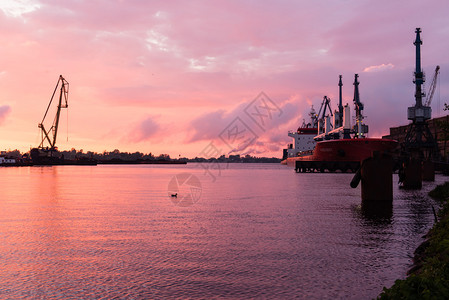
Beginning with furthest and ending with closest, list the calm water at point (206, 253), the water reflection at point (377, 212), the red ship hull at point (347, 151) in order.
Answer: the red ship hull at point (347, 151) < the water reflection at point (377, 212) < the calm water at point (206, 253)

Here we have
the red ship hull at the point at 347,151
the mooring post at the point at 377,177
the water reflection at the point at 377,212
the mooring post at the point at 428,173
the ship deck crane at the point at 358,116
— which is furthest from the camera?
the ship deck crane at the point at 358,116

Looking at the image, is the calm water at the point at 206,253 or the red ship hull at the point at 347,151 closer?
the calm water at the point at 206,253

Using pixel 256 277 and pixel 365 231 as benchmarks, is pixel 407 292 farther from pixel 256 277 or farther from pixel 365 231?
pixel 365 231

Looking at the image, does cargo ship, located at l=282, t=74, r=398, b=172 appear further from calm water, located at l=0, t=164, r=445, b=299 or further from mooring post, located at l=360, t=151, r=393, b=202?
calm water, located at l=0, t=164, r=445, b=299

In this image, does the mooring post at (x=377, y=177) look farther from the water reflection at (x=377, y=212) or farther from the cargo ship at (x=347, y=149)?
the cargo ship at (x=347, y=149)

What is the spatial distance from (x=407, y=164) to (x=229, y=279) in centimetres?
4460

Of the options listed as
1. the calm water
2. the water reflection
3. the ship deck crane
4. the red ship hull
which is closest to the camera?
the calm water

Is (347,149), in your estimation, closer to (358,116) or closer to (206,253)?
(358,116)

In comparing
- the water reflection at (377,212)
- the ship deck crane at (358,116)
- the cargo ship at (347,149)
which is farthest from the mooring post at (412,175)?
the ship deck crane at (358,116)

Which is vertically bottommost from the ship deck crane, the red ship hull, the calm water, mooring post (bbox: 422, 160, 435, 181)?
the calm water

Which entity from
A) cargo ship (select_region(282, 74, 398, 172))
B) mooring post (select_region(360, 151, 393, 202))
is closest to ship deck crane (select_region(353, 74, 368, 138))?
cargo ship (select_region(282, 74, 398, 172))

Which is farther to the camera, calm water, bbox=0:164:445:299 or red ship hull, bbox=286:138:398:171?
red ship hull, bbox=286:138:398:171

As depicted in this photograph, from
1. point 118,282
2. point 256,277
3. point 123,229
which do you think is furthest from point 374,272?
point 123,229

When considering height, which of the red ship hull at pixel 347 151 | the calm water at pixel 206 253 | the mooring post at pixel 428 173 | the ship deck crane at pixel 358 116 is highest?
the ship deck crane at pixel 358 116
